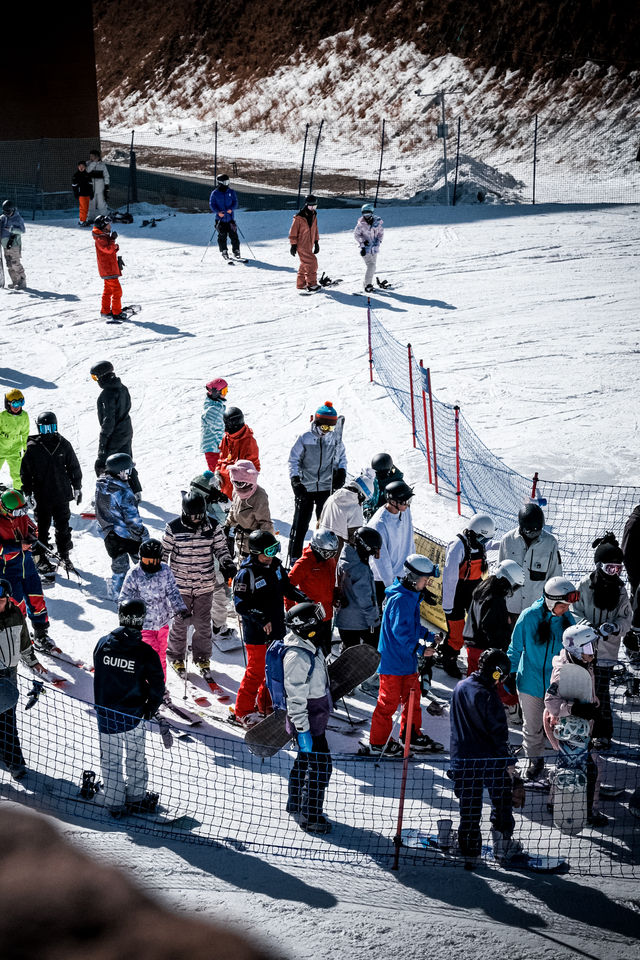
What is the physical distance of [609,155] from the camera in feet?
113

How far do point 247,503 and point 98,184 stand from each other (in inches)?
675

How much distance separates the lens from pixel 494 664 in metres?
5.77

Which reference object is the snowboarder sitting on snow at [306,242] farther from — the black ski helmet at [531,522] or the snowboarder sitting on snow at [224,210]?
the black ski helmet at [531,522]

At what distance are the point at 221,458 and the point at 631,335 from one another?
8979 millimetres

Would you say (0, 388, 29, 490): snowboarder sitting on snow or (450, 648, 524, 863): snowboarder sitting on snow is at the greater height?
(0, 388, 29, 490): snowboarder sitting on snow

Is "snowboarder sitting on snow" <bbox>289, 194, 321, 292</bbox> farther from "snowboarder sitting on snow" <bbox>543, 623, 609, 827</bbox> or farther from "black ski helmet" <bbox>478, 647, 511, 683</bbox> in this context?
"black ski helmet" <bbox>478, 647, 511, 683</bbox>

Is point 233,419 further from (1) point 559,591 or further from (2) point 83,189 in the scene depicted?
(2) point 83,189

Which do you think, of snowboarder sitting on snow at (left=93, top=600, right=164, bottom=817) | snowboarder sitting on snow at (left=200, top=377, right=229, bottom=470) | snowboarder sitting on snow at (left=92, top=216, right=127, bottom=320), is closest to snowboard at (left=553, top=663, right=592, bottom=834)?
snowboarder sitting on snow at (left=93, top=600, right=164, bottom=817)

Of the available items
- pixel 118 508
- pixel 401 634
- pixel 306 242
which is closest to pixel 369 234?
pixel 306 242

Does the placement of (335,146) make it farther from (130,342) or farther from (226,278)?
(130,342)

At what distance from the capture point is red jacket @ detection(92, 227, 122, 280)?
15938 mm

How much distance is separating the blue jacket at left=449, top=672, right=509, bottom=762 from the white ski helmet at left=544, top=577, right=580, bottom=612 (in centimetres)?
95

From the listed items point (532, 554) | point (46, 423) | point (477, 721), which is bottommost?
point (477, 721)

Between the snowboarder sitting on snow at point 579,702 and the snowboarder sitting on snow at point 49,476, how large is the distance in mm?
5211
